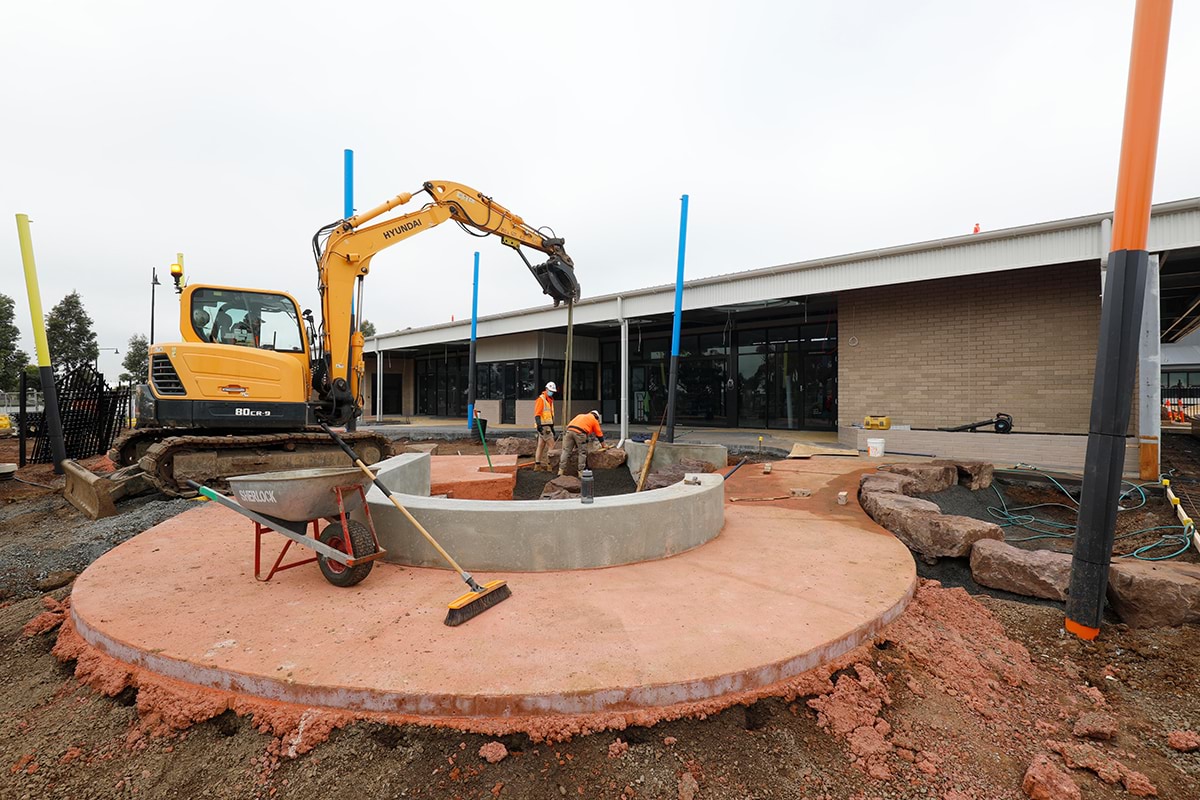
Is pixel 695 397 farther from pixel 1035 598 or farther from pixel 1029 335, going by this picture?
pixel 1035 598

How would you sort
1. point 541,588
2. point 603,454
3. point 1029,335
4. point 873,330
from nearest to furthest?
point 541,588 < point 1029,335 < point 603,454 < point 873,330

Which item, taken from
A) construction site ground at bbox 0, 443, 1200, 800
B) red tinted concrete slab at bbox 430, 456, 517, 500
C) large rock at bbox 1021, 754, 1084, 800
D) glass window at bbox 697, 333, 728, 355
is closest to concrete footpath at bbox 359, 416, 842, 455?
glass window at bbox 697, 333, 728, 355

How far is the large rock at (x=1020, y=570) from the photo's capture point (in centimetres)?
414

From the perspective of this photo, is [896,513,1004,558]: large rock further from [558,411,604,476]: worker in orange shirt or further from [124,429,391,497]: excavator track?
[124,429,391,497]: excavator track

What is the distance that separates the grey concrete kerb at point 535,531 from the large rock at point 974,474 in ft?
19.8

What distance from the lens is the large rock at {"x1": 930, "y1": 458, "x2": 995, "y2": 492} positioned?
8.12 m

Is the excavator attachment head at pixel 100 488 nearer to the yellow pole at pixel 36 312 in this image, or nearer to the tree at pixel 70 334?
the yellow pole at pixel 36 312

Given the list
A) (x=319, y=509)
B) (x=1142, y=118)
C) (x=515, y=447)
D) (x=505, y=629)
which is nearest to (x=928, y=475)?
(x=1142, y=118)

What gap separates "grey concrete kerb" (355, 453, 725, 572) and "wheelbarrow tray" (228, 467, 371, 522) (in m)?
0.62

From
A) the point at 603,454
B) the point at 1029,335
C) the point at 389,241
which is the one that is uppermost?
the point at 389,241

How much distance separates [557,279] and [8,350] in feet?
140

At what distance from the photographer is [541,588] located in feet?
12.3

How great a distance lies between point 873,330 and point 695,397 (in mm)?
7202

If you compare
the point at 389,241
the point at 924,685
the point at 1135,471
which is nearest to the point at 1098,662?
the point at 924,685
